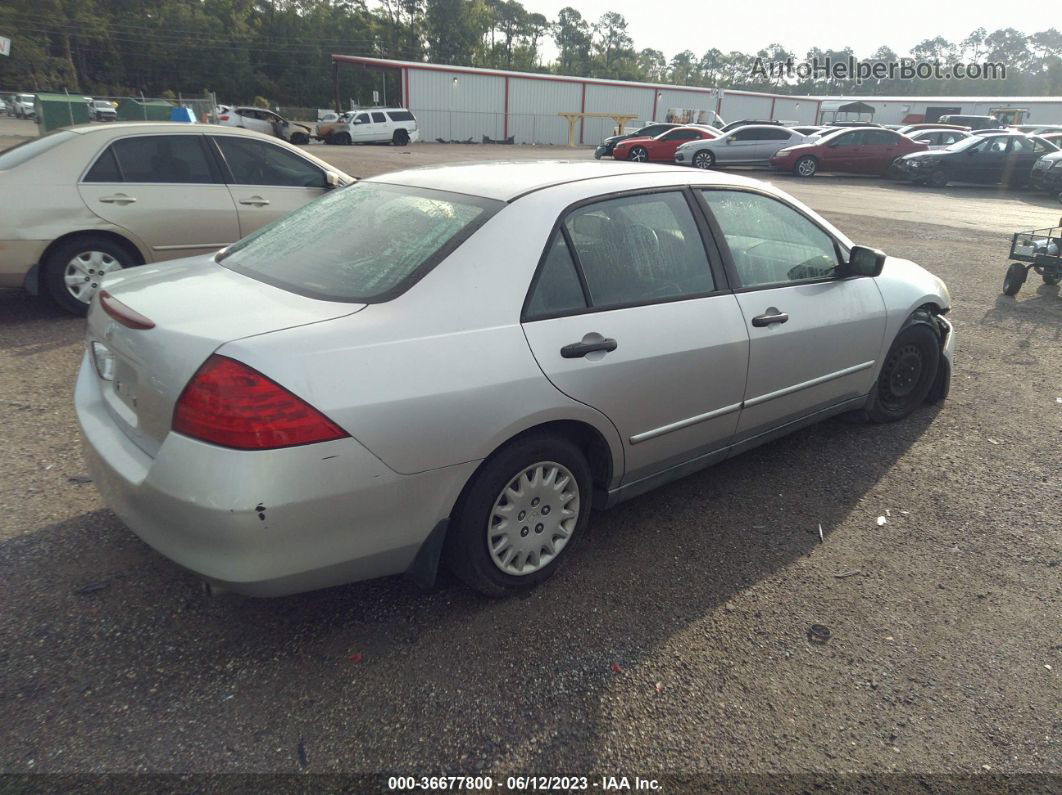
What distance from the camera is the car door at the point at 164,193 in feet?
18.9

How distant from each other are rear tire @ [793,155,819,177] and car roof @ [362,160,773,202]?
2150 centimetres

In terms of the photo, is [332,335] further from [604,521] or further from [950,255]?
[950,255]

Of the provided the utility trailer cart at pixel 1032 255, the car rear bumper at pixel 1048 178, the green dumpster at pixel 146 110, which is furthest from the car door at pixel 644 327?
the green dumpster at pixel 146 110

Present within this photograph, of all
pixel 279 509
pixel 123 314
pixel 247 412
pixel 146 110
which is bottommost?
pixel 279 509

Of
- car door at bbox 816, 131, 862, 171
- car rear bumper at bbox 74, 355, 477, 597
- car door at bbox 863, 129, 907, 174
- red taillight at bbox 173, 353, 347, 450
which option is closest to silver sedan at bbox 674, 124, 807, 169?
car door at bbox 816, 131, 862, 171

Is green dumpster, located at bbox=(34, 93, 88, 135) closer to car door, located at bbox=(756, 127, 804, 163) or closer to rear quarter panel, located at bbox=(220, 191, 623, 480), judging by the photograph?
rear quarter panel, located at bbox=(220, 191, 623, 480)

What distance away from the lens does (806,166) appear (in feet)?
75.1

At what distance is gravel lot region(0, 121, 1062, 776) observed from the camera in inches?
83.6

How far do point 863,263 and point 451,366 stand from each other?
259cm

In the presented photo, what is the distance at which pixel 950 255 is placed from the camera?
33.7ft

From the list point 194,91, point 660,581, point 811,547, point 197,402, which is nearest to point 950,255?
point 811,547

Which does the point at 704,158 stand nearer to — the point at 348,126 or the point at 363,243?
the point at 348,126

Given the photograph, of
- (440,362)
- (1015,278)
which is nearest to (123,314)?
(440,362)

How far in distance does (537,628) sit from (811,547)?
1413 mm
